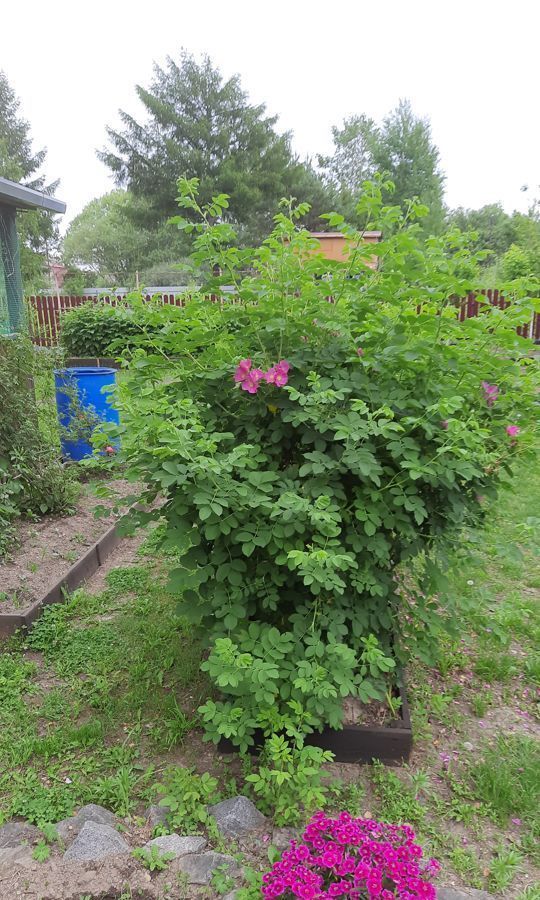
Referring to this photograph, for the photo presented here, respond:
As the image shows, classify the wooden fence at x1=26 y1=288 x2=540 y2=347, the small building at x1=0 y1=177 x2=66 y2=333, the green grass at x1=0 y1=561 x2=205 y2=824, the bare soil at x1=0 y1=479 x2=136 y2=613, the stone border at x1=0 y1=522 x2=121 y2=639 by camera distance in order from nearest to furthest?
1. the green grass at x1=0 y1=561 x2=205 y2=824
2. the wooden fence at x1=26 y1=288 x2=540 y2=347
3. the stone border at x1=0 y1=522 x2=121 y2=639
4. the bare soil at x1=0 y1=479 x2=136 y2=613
5. the small building at x1=0 y1=177 x2=66 y2=333

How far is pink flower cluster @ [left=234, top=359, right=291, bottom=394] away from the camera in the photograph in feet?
5.98

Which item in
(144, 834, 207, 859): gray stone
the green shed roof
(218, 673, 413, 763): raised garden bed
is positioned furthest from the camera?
the green shed roof

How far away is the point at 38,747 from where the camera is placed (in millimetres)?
2117

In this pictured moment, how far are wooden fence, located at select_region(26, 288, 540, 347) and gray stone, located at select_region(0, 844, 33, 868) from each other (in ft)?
5.64

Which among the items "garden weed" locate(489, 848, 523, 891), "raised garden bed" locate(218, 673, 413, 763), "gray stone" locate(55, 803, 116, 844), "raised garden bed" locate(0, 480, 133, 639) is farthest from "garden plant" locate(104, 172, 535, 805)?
"raised garden bed" locate(0, 480, 133, 639)

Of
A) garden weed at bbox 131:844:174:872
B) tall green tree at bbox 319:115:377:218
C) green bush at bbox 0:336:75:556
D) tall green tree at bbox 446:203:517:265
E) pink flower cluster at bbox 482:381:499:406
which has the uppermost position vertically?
tall green tree at bbox 319:115:377:218

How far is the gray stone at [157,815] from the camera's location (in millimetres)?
1791

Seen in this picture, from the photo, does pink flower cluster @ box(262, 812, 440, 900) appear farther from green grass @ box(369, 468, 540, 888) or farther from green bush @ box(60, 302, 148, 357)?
green bush @ box(60, 302, 148, 357)

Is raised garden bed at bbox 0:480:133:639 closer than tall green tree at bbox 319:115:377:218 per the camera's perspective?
Yes

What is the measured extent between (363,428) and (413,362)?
31 cm

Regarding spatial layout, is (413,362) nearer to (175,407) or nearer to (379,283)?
(379,283)

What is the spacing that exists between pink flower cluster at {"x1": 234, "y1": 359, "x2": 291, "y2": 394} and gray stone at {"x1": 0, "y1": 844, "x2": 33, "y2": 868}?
1430 mm

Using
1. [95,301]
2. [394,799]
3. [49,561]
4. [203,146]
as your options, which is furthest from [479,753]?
[203,146]

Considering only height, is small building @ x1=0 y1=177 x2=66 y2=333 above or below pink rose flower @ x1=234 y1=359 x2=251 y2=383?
above
